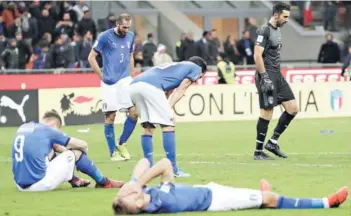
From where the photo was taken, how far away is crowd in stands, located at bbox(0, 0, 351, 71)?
3275 centimetres

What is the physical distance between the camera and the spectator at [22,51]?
32594 mm

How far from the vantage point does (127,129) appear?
59.0 feet

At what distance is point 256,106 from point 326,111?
1997 mm

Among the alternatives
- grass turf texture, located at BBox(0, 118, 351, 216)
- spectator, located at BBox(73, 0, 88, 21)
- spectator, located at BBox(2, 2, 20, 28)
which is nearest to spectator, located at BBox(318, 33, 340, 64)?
spectator, located at BBox(73, 0, 88, 21)

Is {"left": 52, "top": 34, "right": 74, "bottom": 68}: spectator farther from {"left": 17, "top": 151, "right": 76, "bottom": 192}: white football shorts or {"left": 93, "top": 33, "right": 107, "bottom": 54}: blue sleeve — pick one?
{"left": 17, "top": 151, "right": 76, "bottom": 192}: white football shorts

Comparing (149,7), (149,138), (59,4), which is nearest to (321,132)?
(149,138)

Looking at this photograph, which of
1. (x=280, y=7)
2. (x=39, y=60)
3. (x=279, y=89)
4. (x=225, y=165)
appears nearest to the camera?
(x=225, y=165)

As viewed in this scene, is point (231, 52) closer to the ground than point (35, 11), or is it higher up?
closer to the ground

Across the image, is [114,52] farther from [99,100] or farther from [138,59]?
[138,59]

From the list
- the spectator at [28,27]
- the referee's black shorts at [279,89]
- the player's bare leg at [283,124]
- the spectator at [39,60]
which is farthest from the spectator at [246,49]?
the referee's black shorts at [279,89]

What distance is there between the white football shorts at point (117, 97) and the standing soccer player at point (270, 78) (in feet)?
7.18

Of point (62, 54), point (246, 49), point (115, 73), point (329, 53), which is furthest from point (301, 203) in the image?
point (329, 53)

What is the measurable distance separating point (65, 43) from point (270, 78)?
1637cm

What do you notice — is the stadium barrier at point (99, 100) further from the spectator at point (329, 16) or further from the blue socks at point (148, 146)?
the blue socks at point (148, 146)
